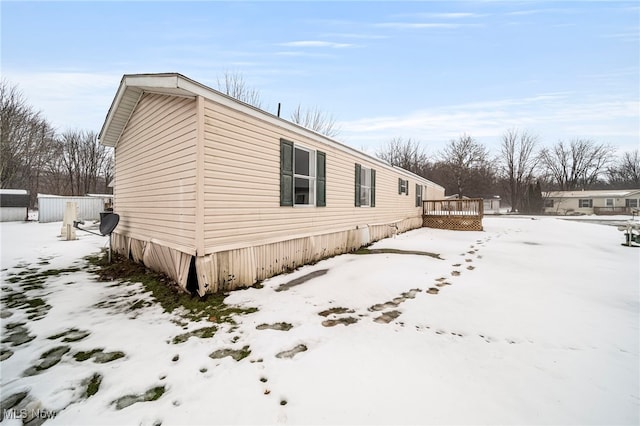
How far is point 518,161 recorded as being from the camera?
3616 cm

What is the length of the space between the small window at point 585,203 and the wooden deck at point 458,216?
33483 mm

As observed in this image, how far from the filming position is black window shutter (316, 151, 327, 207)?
6.17 metres

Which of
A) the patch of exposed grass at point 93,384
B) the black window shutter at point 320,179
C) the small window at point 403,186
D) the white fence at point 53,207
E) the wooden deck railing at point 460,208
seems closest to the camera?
the patch of exposed grass at point 93,384

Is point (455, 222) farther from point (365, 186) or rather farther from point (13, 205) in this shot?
point (13, 205)

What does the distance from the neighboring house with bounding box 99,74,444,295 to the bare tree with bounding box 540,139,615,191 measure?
4638cm

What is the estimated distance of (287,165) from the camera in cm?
525

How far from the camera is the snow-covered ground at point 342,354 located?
1.75 meters

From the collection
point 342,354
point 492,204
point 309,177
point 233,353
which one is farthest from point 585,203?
point 233,353

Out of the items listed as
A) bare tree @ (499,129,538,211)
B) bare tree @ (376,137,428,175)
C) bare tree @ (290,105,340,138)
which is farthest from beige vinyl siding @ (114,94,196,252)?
bare tree @ (499,129,538,211)

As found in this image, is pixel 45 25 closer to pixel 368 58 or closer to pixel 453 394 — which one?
pixel 368 58

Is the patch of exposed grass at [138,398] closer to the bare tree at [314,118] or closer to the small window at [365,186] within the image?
the small window at [365,186]

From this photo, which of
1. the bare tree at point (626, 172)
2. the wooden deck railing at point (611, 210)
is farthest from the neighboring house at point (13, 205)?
the bare tree at point (626, 172)

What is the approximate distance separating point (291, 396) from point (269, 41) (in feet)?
46.3

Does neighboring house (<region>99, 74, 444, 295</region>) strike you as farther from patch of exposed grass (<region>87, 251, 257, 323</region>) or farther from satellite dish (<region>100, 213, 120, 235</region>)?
satellite dish (<region>100, 213, 120, 235</region>)
